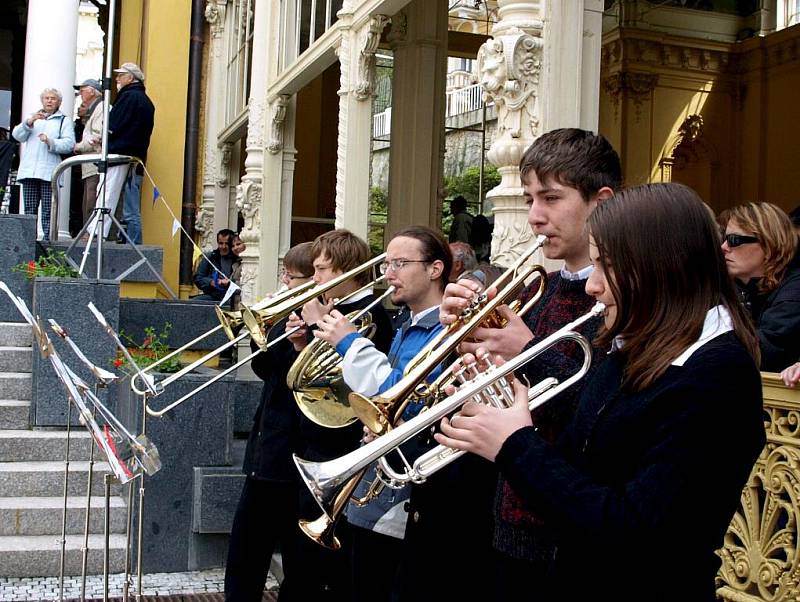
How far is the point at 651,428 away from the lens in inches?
73.1

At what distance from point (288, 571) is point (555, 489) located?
9.41ft

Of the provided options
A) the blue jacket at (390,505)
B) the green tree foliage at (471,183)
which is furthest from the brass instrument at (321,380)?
the green tree foliage at (471,183)

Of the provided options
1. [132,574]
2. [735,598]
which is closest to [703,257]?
[735,598]

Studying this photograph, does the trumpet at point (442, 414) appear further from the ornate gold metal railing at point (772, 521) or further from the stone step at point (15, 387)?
Result: the stone step at point (15, 387)

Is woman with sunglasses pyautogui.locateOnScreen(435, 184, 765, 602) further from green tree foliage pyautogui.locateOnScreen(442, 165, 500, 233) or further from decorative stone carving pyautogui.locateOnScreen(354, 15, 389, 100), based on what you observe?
green tree foliage pyautogui.locateOnScreen(442, 165, 500, 233)

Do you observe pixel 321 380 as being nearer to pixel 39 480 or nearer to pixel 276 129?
pixel 39 480

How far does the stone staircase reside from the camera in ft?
19.4

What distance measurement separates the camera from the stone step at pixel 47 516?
6.16 m

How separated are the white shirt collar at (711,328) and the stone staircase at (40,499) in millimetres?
4822

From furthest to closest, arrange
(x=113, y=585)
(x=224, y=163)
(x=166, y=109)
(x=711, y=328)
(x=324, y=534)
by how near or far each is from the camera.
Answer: (x=224, y=163) → (x=166, y=109) → (x=113, y=585) → (x=324, y=534) → (x=711, y=328)

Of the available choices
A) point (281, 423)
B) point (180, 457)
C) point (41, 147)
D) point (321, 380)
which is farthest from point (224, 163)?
point (321, 380)

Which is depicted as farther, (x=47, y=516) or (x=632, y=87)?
(x=632, y=87)

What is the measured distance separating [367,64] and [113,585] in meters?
4.45

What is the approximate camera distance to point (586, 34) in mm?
4809
